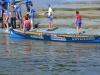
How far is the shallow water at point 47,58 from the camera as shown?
59.2 feet

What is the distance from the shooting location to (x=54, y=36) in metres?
27.3

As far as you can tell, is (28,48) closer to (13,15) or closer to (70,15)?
(13,15)

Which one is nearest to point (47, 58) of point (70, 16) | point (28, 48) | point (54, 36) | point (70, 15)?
point (28, 48)

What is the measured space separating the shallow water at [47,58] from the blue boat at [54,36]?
349mm

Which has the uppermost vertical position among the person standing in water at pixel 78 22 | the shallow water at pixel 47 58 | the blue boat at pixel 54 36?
the person standing in water at pixel 78 22

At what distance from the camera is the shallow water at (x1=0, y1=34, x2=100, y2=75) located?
18.0 metres

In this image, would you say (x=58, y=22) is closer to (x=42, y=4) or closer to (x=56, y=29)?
(x=56, y=29)

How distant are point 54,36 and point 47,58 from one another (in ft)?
20.7

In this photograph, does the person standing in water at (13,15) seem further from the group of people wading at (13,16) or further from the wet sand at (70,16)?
the wet sand at (70,16)

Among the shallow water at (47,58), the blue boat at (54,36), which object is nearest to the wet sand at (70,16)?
the blue boat at (54,36)

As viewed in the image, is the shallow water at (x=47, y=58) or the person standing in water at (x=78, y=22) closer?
the shallow water at (x=47, y=58)

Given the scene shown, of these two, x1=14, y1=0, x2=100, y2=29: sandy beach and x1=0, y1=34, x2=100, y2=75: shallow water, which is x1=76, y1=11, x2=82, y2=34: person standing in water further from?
x1=0, y1=34, x2=100, y2=75: shallow water

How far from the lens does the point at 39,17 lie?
34438 millimetres

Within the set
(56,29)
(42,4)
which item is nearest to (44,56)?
(56,29)
